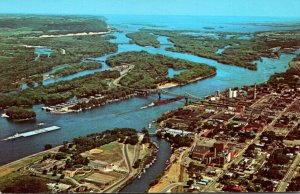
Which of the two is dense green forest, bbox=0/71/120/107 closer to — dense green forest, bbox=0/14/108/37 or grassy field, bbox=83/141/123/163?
dense green forest, bbox=0/14/108/37

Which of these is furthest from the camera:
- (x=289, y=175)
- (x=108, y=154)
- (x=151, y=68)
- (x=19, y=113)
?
(x=151, y=68)

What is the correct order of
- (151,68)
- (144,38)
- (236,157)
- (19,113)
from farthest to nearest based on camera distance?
1. (151,68)
2. (144,38)
3. (19,113)
4. (236,157)

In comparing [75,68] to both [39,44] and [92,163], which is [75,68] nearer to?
[39,44]

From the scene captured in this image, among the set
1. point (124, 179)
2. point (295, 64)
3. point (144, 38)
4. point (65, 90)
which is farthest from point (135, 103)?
point (124, 179)

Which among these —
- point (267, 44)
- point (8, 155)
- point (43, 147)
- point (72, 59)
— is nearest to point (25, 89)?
point (72, 59)

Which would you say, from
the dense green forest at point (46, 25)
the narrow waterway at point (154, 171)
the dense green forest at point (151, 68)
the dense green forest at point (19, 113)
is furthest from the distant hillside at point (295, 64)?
the dense green forest at point (19, 113)

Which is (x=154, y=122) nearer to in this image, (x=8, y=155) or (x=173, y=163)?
(x=173, y=163)
